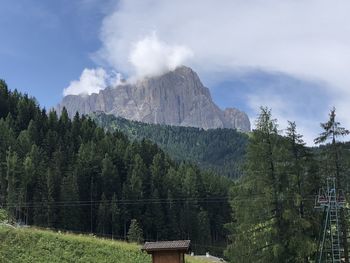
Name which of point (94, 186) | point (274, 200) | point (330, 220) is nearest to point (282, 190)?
point (274, 200)

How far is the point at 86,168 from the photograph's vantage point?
4469 inches

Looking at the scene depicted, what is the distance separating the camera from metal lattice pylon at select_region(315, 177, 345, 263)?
40625 mm

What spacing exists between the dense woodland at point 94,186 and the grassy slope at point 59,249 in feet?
97.8

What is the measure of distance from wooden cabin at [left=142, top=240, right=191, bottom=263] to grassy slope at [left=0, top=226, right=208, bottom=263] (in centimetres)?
2001

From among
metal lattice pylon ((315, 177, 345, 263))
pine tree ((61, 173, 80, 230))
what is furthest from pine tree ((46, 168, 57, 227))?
metal lattice pylon ((315, 177, 345, 263))

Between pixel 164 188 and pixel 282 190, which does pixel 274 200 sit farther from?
pixel 164 188

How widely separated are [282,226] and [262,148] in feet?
21.3

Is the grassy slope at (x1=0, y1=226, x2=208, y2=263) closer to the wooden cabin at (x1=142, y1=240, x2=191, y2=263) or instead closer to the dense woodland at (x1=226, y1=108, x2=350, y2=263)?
the dense woodland at (x1=226, y1=108, x2=350, y2=263)

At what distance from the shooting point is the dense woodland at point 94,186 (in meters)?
97.2

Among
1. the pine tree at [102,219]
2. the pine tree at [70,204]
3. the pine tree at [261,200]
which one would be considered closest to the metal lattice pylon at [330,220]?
the pine tree at [261,200]

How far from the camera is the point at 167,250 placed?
104 feet

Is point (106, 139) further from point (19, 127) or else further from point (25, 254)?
point (25, 254)

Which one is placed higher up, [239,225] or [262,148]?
[262,148]

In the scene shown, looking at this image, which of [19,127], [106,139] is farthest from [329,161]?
[19,127]
